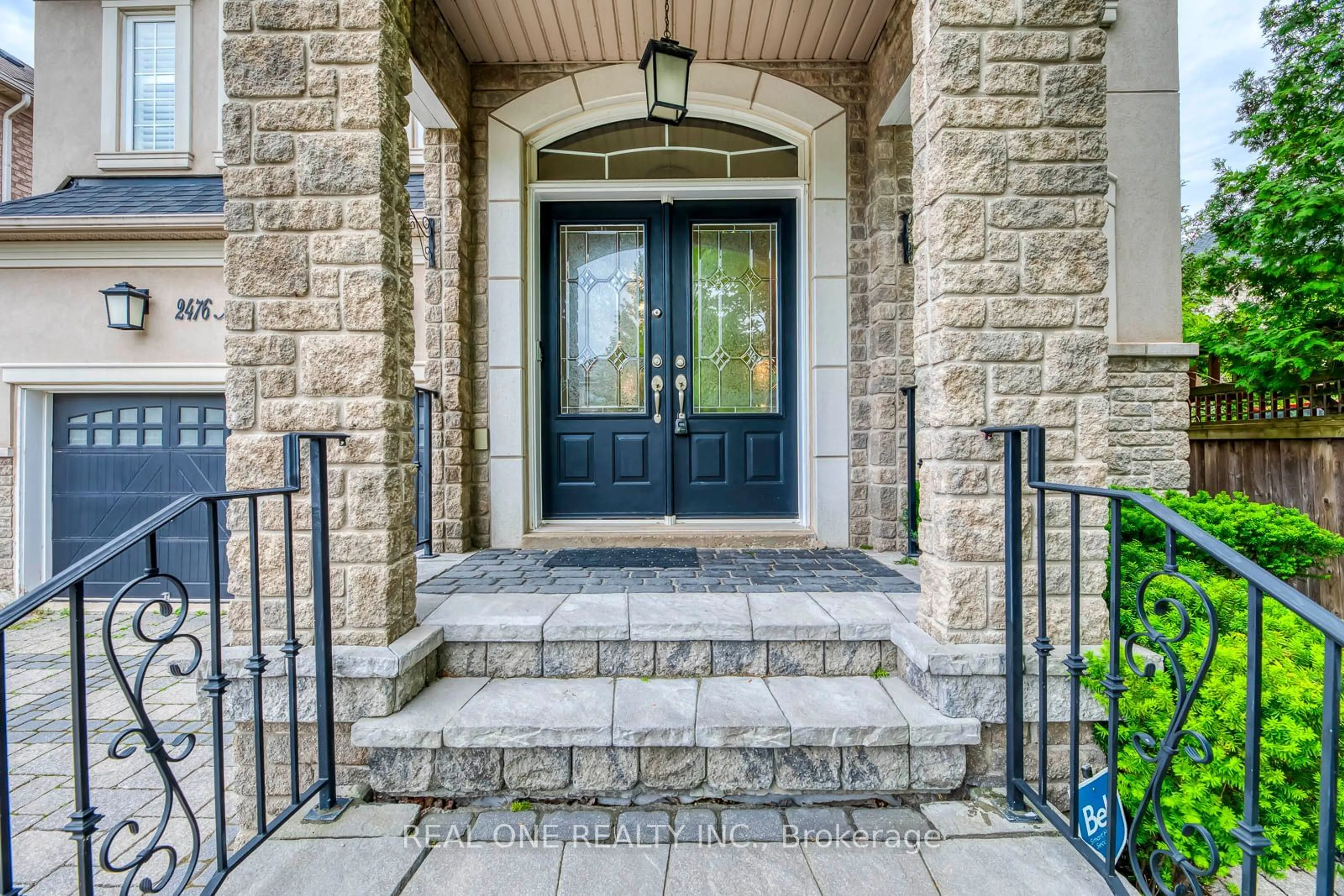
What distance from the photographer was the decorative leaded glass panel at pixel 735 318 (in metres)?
3.81

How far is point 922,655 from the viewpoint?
183cm

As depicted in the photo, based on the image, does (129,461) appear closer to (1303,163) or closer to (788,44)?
(788,44)

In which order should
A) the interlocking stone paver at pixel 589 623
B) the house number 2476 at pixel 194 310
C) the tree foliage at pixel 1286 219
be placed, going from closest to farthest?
the interlocking stone paver at pixel 589 623, the house number 2476 at pixel 194 310, the tree foliage at pixel 1286 219

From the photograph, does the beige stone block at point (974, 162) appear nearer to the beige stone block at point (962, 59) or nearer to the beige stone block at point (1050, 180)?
the beige stone block at point (1050, 180)

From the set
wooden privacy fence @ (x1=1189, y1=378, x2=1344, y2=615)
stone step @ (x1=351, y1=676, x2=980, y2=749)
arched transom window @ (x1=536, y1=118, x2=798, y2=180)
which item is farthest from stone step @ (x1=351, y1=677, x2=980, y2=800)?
wooden privacy fence @ (x1=1189, y1=378, x2=1344, y2=615)

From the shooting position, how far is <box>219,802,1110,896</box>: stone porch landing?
143 centimetres

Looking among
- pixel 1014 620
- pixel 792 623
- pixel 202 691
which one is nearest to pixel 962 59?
pixel 1014 620

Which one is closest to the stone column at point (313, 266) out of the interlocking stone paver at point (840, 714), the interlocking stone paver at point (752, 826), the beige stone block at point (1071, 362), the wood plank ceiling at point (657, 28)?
the interlocking stone paver at point (752, 826)

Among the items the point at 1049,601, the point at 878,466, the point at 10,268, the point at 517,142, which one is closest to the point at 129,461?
the point at 10,268

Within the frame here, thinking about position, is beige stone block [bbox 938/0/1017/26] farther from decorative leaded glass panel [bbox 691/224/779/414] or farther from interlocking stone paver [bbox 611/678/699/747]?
interlocking stone paver [bbox 611/678/699/747]

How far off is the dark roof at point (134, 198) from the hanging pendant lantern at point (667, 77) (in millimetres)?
2096

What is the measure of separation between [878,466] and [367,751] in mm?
2822

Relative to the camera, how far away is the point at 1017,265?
187 centimetres

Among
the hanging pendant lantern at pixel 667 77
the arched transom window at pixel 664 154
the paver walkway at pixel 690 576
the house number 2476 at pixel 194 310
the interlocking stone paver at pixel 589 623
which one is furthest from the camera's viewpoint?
the house number 2476 at pixel 194 310
